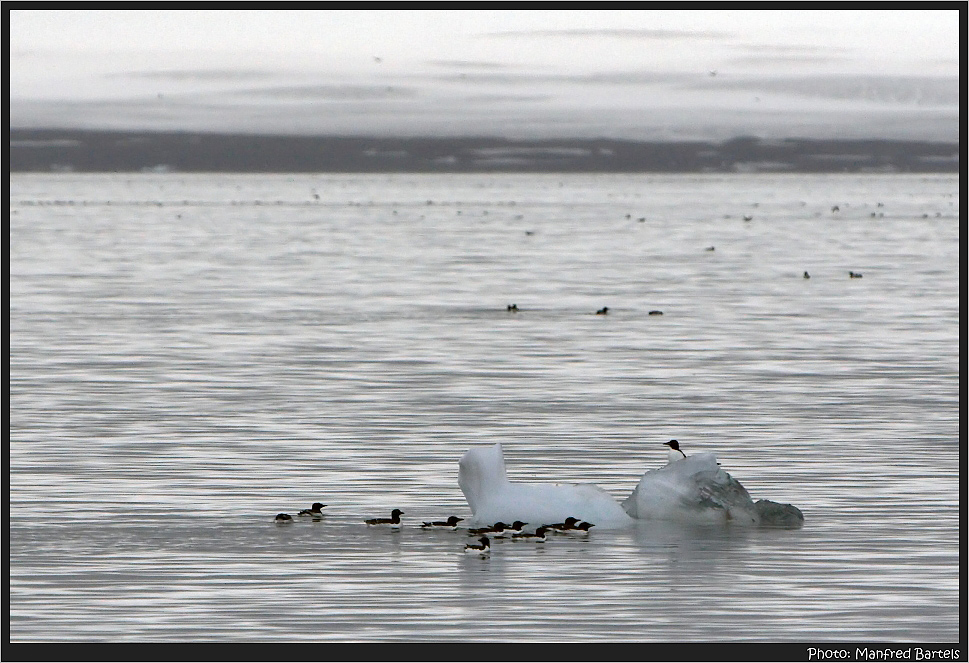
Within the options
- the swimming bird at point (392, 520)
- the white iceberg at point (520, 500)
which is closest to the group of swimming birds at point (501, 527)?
the swimming bird at point (392, 520)

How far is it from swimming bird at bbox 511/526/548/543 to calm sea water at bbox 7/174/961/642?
7.1 inches

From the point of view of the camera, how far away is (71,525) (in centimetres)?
1396

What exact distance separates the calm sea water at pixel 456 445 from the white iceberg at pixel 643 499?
0.75ft

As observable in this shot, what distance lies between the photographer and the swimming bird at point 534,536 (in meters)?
13.3

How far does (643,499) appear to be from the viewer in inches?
550

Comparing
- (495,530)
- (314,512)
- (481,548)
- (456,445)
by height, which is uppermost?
(456,445)

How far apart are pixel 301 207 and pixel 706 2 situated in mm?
98679

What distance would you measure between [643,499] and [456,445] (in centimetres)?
424

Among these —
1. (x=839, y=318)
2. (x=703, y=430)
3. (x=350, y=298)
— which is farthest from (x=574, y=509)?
(x=350, y=298)

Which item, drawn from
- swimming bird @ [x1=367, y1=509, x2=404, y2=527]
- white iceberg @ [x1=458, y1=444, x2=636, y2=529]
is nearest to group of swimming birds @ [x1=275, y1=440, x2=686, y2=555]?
swimming bird @ [x1=367, y1=509, x2=404, y2=527]

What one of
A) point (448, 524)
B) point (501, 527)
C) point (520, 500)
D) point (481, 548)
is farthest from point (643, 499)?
point (481, 548)

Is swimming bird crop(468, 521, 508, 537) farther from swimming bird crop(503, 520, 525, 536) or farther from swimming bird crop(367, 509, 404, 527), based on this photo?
swimming bird crop(367, 509, 404, 527)

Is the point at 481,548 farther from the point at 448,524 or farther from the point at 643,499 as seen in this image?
the point at 643,499

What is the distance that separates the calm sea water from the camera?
444 inches
